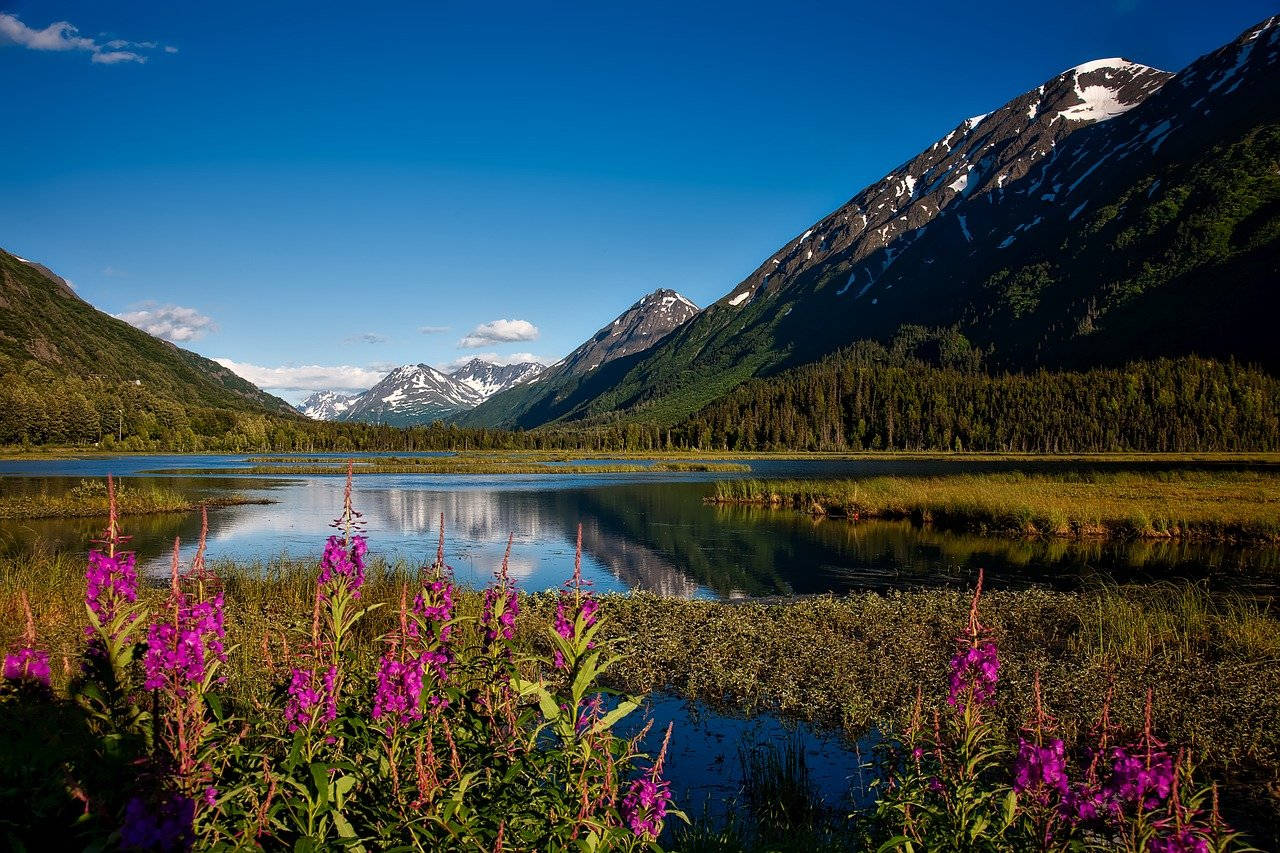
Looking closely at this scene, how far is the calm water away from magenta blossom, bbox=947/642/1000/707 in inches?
801

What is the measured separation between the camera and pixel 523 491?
69.6 meters

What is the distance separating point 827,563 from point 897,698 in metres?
18.3

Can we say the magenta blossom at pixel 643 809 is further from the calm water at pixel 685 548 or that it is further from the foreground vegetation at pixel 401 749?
the calm water at pixel 685 548

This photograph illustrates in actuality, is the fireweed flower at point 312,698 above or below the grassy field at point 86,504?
above

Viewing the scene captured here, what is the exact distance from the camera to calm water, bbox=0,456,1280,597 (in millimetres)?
26984

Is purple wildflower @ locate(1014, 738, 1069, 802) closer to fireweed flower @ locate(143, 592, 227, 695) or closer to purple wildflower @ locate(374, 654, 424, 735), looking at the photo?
purple wildflower @ locate(374, 654, 424, 735)

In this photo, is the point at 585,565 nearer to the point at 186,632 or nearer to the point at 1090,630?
the point at 1090,630

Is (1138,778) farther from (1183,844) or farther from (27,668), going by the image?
(27,668)

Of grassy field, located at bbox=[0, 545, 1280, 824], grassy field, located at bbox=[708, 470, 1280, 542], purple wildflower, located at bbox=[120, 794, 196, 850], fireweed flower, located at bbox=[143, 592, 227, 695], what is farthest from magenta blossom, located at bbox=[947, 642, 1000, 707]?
grassy field, located at bbox=[708, 470, 1280, 542]

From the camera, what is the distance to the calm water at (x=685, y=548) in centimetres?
2698

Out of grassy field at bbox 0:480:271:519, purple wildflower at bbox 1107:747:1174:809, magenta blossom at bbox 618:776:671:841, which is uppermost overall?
purple wildflower at bbox 1107:747:1174:809

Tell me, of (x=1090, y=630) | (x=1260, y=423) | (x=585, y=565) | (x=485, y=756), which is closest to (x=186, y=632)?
(x=485, y=756)

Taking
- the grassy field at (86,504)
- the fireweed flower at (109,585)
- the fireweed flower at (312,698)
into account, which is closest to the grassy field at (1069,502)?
the grassy field at (86,504)

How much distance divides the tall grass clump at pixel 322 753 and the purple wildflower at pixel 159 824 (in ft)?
0.07
